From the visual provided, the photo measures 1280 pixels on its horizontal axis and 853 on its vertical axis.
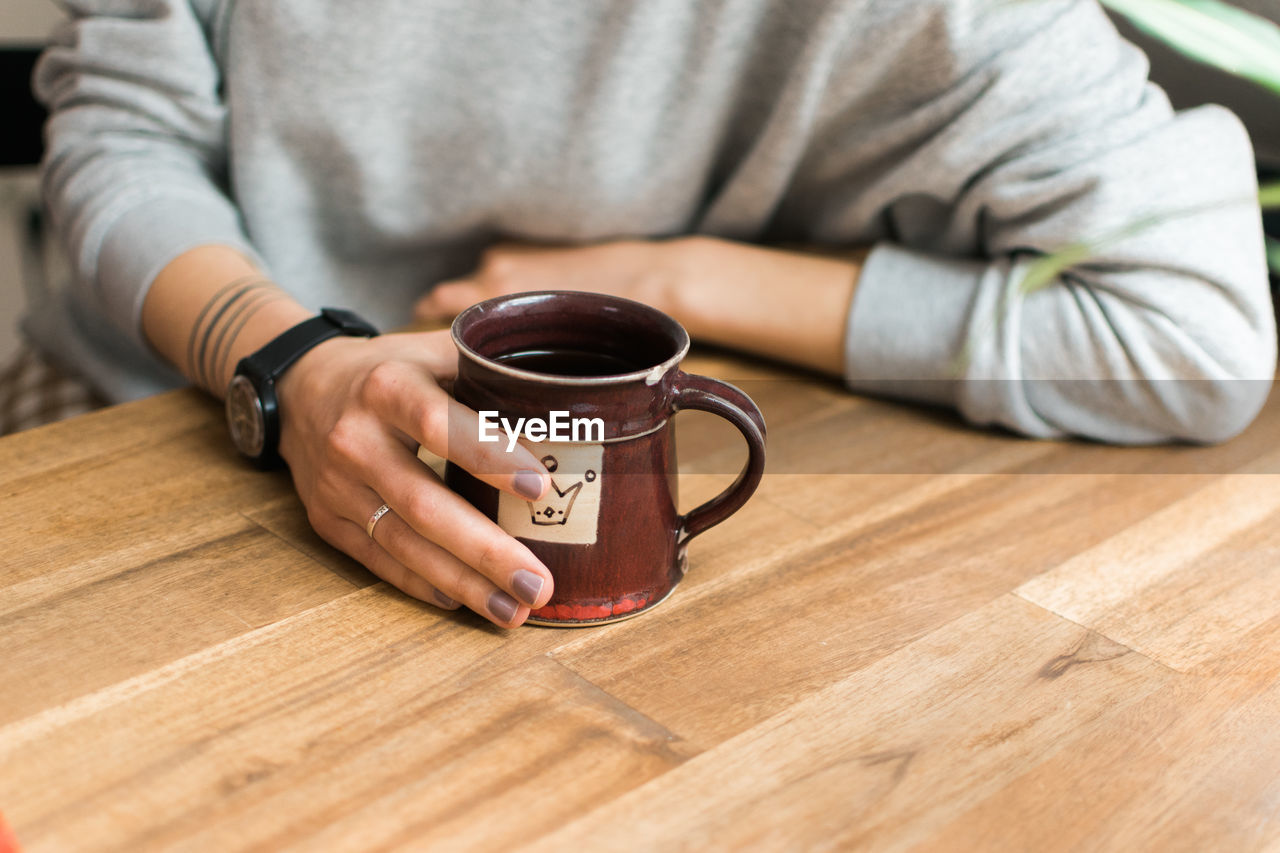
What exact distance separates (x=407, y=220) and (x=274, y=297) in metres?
0.27

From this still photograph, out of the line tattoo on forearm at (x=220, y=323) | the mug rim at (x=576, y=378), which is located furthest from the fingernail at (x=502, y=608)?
the line tattoo on forearm at (x=220, y=323)

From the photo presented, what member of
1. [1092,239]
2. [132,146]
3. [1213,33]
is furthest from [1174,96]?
[132,146]

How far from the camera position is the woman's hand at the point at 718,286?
0.90m

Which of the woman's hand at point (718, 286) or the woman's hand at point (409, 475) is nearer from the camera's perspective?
the woman's hand at point (409, 475)

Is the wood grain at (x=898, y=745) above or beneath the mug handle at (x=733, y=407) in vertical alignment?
beneath

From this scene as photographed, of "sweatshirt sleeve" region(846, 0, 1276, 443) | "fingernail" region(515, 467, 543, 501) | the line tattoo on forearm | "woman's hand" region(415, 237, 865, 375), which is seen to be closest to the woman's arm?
"fingernail" region(515, 467, 543, 501)

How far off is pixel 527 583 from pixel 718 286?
0.45 m

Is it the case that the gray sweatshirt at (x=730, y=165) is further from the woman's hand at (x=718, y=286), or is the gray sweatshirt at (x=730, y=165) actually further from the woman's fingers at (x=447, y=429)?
the woman's fingers at (x=447, y=429)

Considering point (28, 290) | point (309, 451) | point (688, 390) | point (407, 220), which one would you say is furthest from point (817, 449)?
point (28, 290)

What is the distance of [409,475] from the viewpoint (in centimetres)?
58

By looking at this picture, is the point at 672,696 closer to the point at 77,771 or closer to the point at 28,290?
the point at 77,771

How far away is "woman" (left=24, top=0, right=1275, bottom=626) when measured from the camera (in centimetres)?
81

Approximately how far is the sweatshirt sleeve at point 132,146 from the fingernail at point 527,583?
0.48m

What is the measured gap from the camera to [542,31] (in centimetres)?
93
